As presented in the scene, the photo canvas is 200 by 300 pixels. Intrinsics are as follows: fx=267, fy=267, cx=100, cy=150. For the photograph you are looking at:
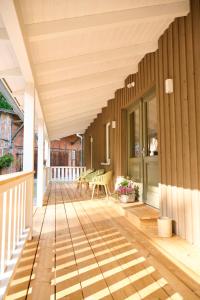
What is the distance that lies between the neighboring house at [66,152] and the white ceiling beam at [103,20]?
13030 millimetres

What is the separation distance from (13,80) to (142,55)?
7.21ft

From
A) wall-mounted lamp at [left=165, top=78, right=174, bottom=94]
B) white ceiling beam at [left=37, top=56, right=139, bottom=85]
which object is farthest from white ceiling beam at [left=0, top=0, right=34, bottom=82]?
wall-mounted lamp at [left=165, top=78, right=174, bottom=94]

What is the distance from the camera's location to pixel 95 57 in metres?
4.07

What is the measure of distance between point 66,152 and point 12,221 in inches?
524

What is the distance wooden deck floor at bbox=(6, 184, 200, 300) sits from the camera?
193 centimetres

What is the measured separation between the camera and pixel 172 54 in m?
3.54

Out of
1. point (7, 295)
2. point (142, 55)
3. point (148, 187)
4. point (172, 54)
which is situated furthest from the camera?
point (148, 187)

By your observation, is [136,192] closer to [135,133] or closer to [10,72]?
[135,133]

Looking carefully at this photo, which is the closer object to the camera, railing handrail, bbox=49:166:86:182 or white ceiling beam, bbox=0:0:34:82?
white ceiling beam, bbox=0:0:34:82

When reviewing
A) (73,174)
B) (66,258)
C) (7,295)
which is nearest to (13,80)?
(66,258)

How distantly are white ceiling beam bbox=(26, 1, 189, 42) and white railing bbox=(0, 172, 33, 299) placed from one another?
4.95 ft

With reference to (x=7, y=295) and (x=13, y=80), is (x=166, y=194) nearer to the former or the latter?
(x=7, y=295)

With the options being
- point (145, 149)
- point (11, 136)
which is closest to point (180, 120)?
point (145, 149)

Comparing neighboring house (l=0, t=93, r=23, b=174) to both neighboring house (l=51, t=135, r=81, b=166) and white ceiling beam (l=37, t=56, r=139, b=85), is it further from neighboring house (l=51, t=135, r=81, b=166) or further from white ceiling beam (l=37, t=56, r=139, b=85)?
white ceiling beam (l=37, t=56, r=139, b=85)
